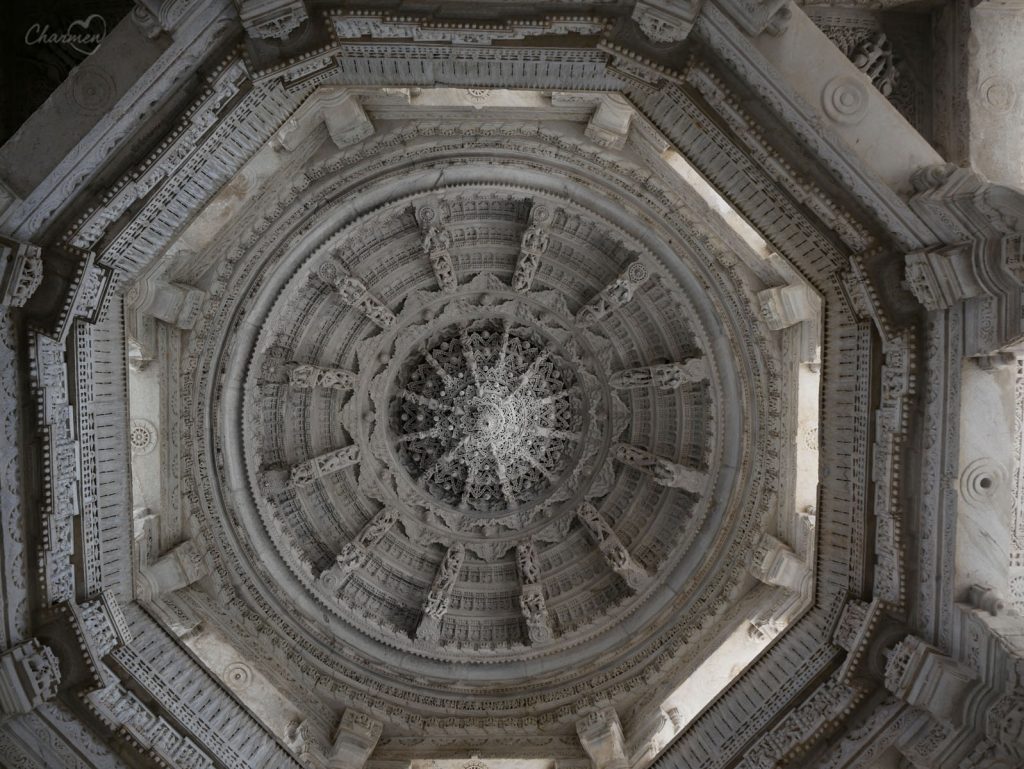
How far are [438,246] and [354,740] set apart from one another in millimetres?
6410

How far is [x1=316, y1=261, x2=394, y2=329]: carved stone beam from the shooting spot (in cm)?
898

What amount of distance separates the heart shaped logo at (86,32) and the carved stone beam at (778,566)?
360 inches

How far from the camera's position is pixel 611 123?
784cm

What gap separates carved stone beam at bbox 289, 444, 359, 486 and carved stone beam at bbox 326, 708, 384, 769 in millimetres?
3087

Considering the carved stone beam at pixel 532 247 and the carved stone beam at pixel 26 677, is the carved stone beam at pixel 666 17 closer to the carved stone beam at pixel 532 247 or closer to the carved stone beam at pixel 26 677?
the carved stone beam at pixel 532 247

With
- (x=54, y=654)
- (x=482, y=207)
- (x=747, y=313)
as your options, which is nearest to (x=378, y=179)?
(x=482, y=207)

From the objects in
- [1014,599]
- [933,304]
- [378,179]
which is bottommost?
[1014,599]

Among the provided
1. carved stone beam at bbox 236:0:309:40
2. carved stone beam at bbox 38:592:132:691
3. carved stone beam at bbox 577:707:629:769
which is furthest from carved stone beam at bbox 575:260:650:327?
carved stone beam at bbox 38:592:132:691

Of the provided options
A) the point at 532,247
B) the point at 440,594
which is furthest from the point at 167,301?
the point at 440,594

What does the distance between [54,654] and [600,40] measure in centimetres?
740

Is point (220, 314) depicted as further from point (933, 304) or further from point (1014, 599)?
point (1014, 599)

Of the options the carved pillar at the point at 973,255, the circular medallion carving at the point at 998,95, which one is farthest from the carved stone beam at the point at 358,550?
the circular medallion carving at the point at 998,95

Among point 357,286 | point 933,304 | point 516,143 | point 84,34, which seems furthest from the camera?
point 357,286

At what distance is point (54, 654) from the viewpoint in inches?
249
